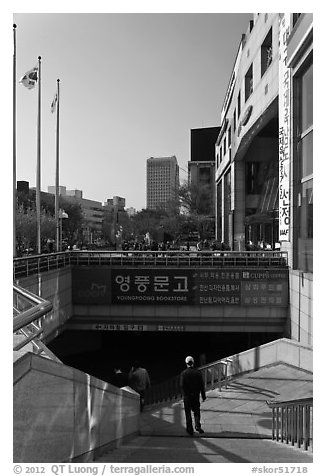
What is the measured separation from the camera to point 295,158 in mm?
15500

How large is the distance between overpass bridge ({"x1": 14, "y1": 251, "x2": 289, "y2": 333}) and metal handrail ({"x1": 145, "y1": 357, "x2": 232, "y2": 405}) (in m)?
4.87

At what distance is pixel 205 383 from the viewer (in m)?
11.6

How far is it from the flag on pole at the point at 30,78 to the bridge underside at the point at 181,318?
29.8ft

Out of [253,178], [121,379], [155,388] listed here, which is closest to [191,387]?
[155,388]

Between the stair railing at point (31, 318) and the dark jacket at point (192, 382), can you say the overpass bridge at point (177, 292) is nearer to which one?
the dark jacket at point (192, 382)

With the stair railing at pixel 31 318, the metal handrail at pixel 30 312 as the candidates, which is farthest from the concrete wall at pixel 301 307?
the metal handrail at pixel 30 312

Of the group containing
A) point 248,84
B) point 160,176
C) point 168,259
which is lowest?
point 168,259

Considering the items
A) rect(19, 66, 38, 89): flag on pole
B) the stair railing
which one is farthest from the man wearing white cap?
rect(19, 66, 38, 89): flag on pole

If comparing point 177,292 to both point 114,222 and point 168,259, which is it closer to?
point 168,259

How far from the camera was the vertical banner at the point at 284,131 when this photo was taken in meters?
15.7

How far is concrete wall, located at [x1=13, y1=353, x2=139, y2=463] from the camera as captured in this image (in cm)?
394

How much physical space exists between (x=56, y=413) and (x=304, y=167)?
12.9 m
